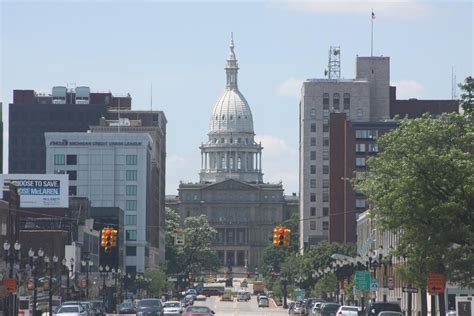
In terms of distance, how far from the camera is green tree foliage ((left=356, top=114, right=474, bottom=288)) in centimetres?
7106

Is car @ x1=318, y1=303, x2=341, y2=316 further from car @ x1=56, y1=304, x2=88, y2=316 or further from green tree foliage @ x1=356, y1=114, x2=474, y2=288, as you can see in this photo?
green tree foliage @ x1=356, y1=114, x2=474, y2=288

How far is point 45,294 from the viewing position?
123 metres

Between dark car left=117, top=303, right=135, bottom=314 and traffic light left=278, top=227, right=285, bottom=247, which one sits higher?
traffic light left=278, top=227, right=285, bottom=247

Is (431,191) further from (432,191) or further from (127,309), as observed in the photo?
(127,309)

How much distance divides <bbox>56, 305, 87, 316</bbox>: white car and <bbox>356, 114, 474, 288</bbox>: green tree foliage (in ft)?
55.7

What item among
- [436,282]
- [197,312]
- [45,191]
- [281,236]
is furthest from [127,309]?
[45,191]

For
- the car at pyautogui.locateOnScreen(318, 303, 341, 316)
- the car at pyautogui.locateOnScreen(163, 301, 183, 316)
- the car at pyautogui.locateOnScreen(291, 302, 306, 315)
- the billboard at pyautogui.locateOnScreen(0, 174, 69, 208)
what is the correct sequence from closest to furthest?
the car at pyautogui.locateOnScreen(163, 301, 183, 316), the car at pyautogui.locateOnScreen(318, 303, 341, 316), the car at pyautogui.locateOnScreen(291, 302, 306, 315), the billboard at pyautogui.locateOnScreen(0, 174, 69, 208)

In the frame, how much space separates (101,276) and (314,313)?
64.5 metres

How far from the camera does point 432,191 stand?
7294cm

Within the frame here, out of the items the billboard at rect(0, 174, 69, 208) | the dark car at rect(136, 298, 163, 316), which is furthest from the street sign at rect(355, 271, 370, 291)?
the billboard at rect(0, 174, 69, 208)

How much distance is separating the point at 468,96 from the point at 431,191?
6.91m

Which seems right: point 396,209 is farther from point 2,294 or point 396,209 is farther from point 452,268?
point 2,294

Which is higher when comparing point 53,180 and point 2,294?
point 53,180

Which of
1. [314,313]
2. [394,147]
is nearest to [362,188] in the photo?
[394,147]
